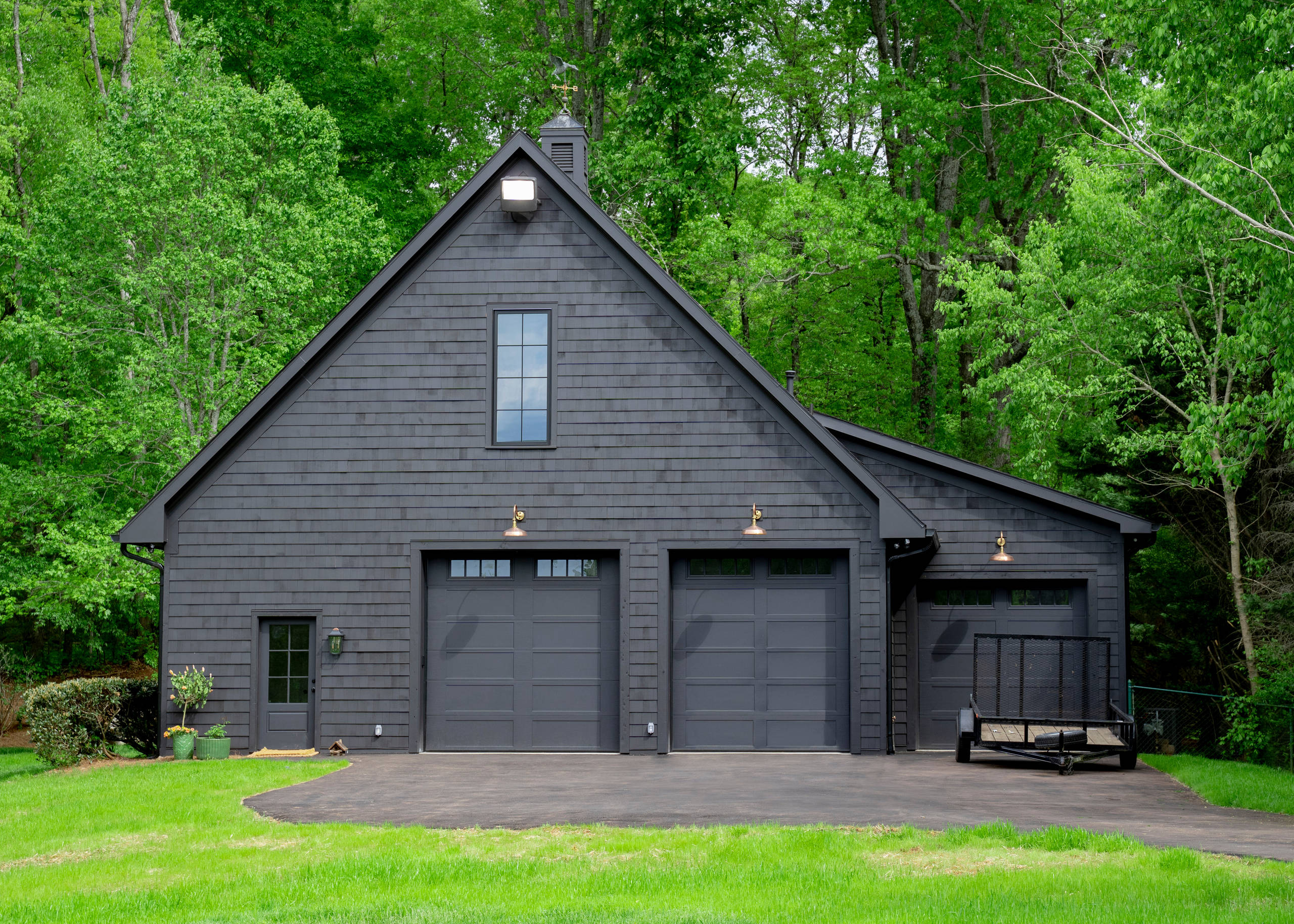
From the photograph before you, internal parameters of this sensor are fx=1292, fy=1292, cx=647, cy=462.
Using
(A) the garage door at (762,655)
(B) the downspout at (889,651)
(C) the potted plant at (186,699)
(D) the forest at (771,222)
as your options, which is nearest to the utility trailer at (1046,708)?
(B) the downspout at (889,651)

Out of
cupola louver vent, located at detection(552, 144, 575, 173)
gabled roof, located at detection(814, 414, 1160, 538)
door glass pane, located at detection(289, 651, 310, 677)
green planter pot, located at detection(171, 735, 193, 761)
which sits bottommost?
green planter pot, located at detection(171, 735, 193, 761)

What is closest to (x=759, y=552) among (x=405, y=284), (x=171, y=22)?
(x=405, y=284)

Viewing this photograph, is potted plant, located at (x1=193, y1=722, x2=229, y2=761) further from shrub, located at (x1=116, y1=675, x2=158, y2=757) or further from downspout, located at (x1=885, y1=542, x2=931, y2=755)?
downspout, located at (x1=885, y1=542, x2=931, y2=755)

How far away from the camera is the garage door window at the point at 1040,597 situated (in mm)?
17219

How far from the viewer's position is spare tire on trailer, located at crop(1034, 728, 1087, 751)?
14.5m

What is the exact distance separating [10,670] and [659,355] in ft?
60.9

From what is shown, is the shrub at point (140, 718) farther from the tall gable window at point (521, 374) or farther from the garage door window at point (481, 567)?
the tall gable window at point (521, 374)

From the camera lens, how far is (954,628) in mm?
17422

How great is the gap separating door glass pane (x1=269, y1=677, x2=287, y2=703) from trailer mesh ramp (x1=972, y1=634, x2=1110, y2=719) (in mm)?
8528

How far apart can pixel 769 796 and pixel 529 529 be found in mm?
5495

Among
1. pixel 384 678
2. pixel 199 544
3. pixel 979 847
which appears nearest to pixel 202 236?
pixel 199 544

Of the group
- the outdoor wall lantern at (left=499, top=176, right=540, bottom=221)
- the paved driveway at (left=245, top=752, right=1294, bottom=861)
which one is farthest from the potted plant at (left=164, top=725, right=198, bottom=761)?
the outdoor wall lantern at (left=499, top=176, right=540, bottom=221)

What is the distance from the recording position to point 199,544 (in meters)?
16.3

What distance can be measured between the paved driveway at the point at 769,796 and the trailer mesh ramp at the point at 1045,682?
645mm
